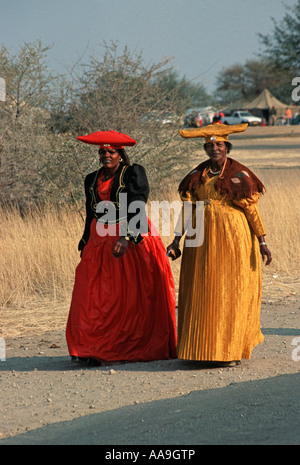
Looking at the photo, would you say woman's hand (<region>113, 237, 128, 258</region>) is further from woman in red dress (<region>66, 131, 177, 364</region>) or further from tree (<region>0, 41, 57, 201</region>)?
tree (<region>0, 41, 57, 201</region>)

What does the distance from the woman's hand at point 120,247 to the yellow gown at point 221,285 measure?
18.3 inches

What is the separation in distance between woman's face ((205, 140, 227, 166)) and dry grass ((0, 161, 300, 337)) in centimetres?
287

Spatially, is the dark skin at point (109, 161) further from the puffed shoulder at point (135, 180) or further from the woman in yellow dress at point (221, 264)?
the woman in yellow dress at point (221, 264)

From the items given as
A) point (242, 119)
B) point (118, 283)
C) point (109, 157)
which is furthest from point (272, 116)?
point (118, 283)

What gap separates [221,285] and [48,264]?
437 cm

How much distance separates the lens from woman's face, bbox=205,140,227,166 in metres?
6.14

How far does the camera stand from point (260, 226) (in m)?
6.14

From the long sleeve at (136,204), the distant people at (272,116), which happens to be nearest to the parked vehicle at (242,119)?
the distant people at (272,116)

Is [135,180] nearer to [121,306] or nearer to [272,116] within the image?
[121,306]

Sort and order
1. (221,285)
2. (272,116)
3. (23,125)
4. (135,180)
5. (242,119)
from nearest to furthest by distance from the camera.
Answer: (221,285) → (135,180) → (23,125) → (272,116) → (242,119)

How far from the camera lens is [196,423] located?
4.58 meters

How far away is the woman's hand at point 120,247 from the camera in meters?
6.16

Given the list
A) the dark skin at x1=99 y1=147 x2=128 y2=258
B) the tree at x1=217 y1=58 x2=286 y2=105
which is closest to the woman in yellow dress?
the dark skin at x1=99 y1=147 x2=128 y2=258

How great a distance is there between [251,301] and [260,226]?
0.57 m
